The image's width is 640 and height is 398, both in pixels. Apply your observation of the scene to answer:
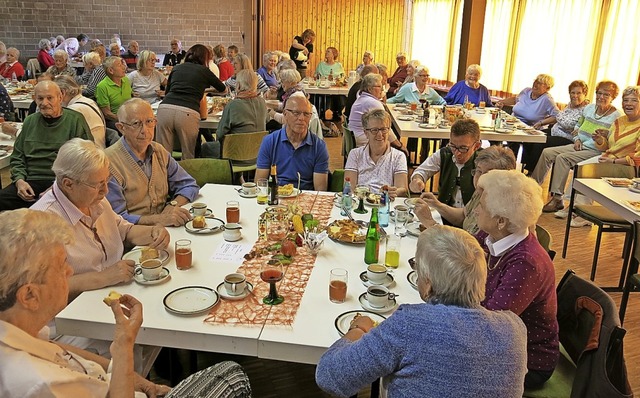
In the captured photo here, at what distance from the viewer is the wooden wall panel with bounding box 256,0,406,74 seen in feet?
44.0

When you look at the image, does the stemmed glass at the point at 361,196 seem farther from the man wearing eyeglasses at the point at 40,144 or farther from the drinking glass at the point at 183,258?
the man wearing eyeglasses at the point at 40,144

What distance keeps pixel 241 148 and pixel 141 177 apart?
188cm

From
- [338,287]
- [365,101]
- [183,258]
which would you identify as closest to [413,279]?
[338,287]

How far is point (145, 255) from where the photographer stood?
95.6 inches

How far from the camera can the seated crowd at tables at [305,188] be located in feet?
4.81

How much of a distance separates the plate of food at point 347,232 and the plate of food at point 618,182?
237 cm

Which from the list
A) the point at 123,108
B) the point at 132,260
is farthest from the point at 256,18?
the point at 132,260

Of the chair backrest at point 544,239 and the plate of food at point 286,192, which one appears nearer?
the chair backrest at point 544,239

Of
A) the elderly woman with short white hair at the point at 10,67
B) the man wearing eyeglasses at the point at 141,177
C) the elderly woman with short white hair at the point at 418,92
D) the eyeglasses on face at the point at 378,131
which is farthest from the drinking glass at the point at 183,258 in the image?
the elderly woman with short white hair at the point at 10,67

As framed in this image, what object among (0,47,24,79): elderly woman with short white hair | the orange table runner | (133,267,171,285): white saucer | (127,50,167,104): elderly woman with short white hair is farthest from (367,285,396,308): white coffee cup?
(0,47,24,79): elderly woman with short white hair

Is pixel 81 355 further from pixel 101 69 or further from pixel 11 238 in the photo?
pixel 101 69

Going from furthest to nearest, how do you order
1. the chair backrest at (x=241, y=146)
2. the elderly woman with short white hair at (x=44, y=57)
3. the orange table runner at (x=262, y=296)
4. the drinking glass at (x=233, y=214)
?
the elderly woman with short white hair at (x=44, y=57)
the chair backrest at (x=241, y=146)
the drinking glass at (x=233, y=214)
the orange table runner at (x=262, y=296)

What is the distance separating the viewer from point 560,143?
6.37 meters

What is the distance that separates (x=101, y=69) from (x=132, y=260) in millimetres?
5298
